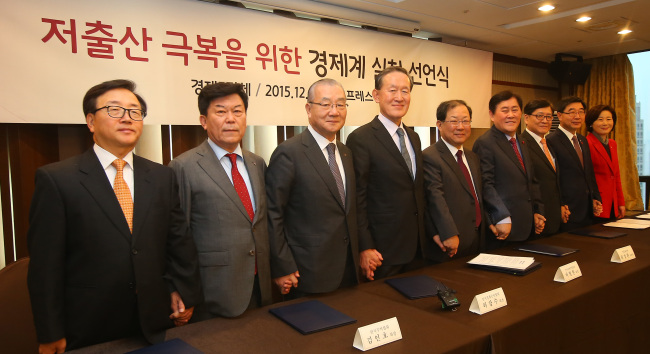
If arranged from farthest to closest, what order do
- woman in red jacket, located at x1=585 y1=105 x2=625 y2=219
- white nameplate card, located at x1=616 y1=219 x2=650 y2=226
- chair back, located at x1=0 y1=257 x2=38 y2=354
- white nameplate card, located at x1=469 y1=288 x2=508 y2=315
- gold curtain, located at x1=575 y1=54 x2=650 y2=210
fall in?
gold curtain, located at x1=575 y1=54 x2=650 y2=210 < woman in red jacket, located at x1=585 y1=105 x2=625 y2=219 < white nameplate card, located at x1=616 y1=219 x2=650 y2=226 < chair back, located at x1=0 y1=257 x2=38 y2=354 < white nameplate card, located at x1=469 y1=288 x2=508 y2=315

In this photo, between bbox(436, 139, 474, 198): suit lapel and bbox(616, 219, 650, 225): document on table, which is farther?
bbox(616, 219, 650, 225): document on table

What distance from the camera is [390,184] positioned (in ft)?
7.83

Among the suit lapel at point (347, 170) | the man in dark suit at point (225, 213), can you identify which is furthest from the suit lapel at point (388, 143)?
the man in dark suit at point (225, 213)

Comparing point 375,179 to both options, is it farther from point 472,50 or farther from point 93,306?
point 472,50

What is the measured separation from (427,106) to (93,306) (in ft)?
13.2

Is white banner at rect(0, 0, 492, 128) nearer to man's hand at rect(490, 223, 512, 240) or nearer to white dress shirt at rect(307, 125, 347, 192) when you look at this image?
white dress shirt at rect(307, 125, 347, 192)

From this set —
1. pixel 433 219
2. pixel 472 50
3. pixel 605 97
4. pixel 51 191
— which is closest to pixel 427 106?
pixel 472 50

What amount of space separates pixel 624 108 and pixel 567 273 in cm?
577

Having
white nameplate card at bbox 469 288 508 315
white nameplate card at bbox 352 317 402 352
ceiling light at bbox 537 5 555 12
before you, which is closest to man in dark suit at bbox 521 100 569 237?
ceiling light at bbox 537 5 555 12

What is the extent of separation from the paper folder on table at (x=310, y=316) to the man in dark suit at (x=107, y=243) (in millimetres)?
383

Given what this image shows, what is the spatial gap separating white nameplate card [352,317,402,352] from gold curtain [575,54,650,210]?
6.59m

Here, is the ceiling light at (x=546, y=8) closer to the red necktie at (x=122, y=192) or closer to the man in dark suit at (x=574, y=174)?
the man in dark suit at (x=574, y=174)

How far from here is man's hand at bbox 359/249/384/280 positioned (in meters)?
2.24

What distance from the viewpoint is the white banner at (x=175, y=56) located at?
2609 millimetres
